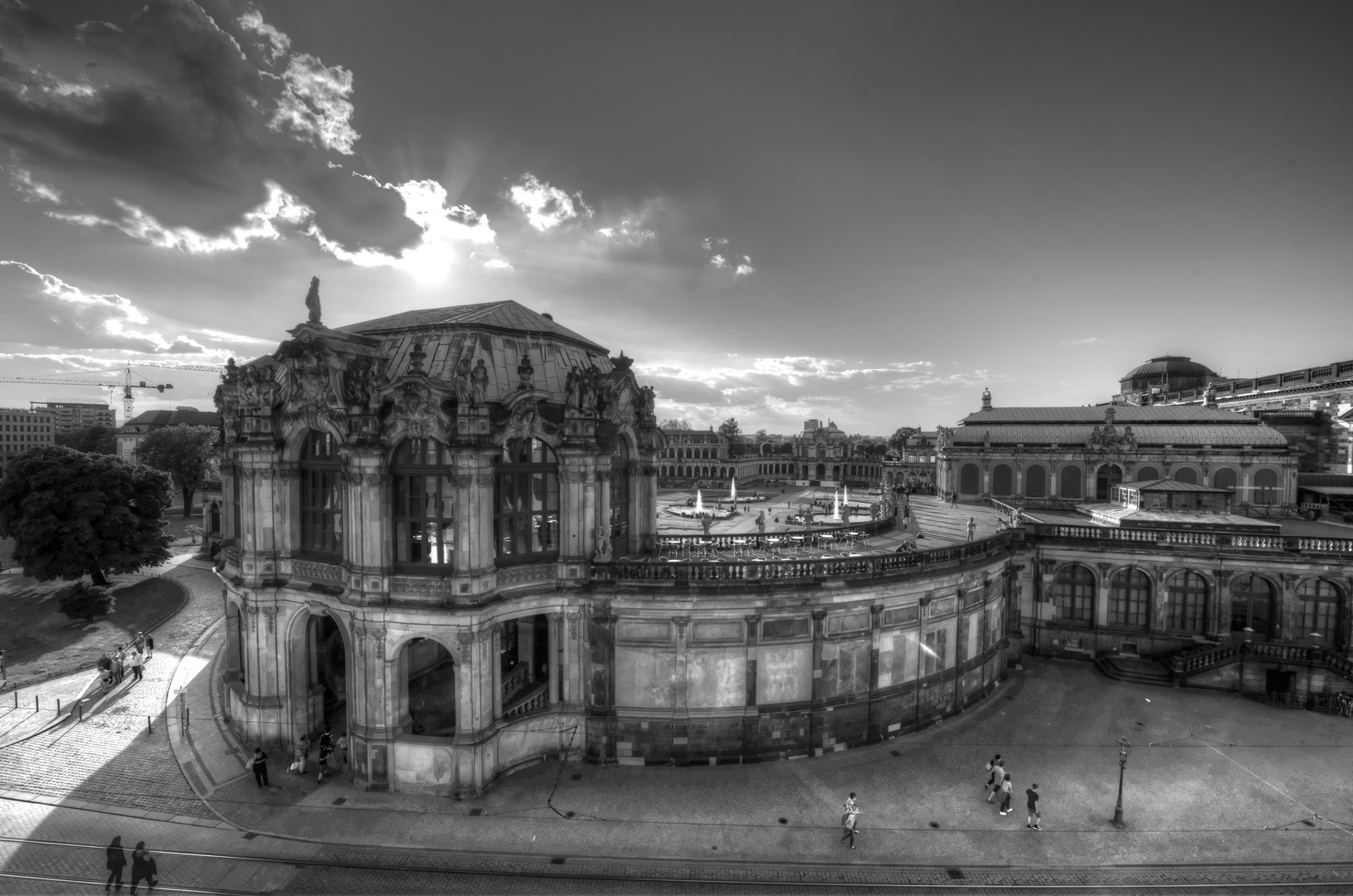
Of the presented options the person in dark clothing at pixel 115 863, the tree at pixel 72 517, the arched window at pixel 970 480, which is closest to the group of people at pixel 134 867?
the person in dark clothing at pixel 115 863

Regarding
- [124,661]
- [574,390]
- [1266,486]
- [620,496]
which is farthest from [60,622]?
[1266,486]

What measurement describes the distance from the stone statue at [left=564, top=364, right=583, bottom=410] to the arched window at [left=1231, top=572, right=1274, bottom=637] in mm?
39372

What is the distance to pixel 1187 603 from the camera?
119ft

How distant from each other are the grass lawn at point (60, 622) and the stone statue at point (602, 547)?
35.2 metres

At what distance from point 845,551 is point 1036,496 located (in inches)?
1388

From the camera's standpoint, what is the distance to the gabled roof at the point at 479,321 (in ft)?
83.7

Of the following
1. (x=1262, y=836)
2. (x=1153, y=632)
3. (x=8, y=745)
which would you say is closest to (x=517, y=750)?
(x=8, y=745)

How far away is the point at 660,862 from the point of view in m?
18.8

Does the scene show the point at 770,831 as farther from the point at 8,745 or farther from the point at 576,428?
the point at 8,745

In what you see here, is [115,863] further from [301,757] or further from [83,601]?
[83,601]

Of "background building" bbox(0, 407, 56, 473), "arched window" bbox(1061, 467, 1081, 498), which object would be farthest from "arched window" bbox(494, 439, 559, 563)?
"background building" bbox(0, 407, 56, 473)

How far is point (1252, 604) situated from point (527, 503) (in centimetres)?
4209

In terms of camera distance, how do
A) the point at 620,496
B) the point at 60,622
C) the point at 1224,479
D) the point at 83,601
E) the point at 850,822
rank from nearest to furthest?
the point at 850,822, the point at 620,496, the point at 83,601, the point at 60,622, the point at 1224,479

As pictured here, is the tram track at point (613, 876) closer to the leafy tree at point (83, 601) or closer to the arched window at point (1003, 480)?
the leafy tree at point (83, 601)
